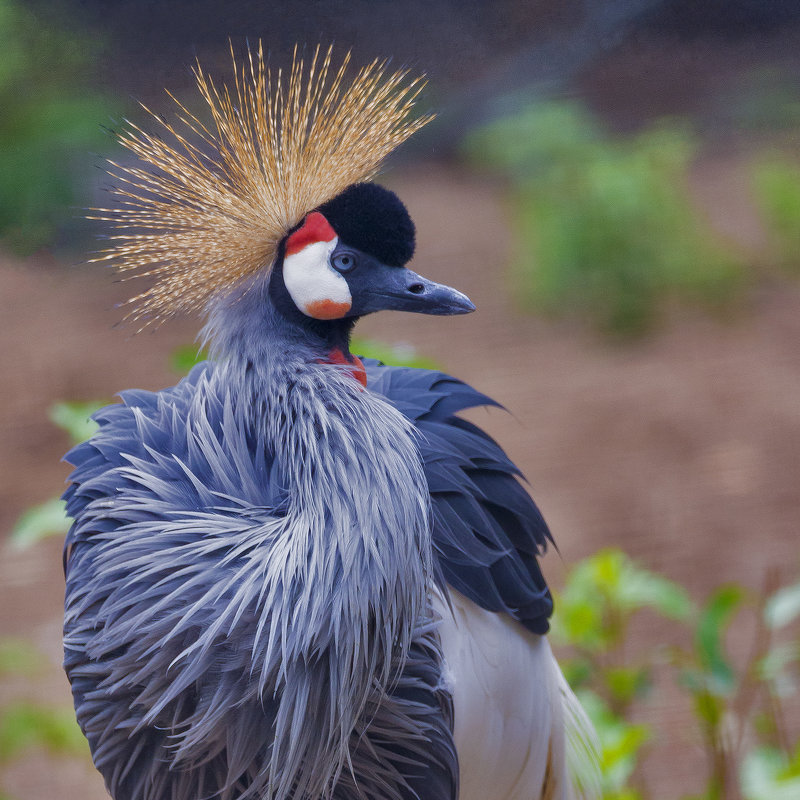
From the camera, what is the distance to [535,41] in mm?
2408

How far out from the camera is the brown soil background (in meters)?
2.27

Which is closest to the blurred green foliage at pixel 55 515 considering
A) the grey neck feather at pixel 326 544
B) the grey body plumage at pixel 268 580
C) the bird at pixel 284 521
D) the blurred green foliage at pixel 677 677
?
the bird at pixel 284 521

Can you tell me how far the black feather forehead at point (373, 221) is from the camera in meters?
0.93

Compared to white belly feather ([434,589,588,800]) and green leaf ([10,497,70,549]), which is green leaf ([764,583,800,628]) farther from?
green leaf ([10,497,70,549])

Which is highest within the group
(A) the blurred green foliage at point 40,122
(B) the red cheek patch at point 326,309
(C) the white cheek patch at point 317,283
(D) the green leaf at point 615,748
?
(A) the blurred green foliage at point 40,122

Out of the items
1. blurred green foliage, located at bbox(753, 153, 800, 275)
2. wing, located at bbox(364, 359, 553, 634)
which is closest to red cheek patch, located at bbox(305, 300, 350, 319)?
wing, located at bbox(364, 359, 553, 634)

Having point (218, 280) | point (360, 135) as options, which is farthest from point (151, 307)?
point (360, 135)

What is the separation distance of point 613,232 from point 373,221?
7.83 feet

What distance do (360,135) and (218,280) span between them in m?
0.22

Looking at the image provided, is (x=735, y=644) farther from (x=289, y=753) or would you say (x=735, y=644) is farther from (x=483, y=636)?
(x=289, y=753)

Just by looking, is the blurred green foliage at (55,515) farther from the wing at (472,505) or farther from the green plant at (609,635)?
the green plant at (609,635)

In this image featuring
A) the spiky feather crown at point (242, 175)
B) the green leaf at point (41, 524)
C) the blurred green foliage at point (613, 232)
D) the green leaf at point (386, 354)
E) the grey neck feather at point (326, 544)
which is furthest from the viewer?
the blurred green foliage at point (613, 232)

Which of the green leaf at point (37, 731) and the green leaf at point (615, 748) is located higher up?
the green leaf at point (615, 748)

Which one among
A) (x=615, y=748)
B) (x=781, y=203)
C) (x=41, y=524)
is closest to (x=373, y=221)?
(x=41, y=524)
